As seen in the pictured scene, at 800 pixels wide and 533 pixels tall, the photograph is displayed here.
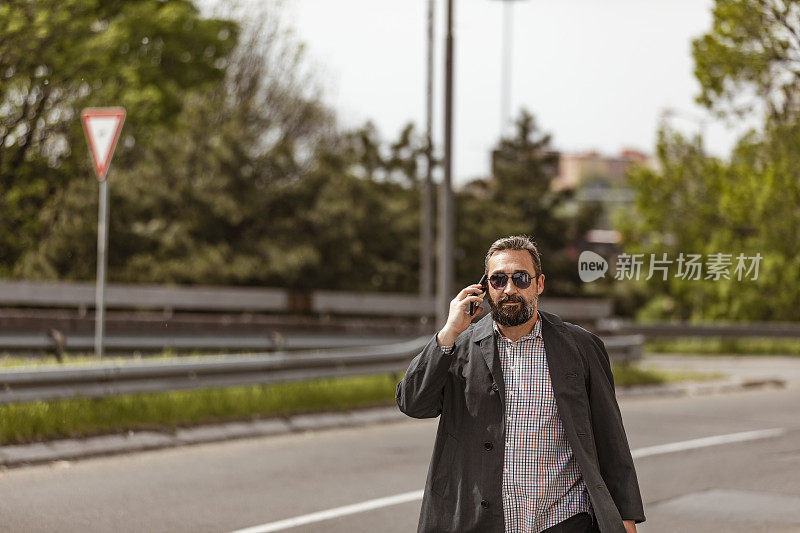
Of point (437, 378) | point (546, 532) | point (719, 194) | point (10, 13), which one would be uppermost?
Result: point (10, 13)

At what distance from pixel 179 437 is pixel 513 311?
8240mm

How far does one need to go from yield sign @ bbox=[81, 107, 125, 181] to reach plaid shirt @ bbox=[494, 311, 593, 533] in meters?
9.36

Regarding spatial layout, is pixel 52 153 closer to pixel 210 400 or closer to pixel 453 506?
pixel 210 400

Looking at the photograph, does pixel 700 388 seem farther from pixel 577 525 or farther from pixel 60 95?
pixel 577 525

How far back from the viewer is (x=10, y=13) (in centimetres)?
1720

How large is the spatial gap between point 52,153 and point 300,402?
9011 millimetres

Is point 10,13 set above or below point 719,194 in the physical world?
above

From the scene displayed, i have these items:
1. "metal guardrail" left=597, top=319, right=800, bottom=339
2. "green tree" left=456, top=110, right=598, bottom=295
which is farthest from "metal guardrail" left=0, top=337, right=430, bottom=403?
"green tree" left=456, top=110, right=598, bottom=295

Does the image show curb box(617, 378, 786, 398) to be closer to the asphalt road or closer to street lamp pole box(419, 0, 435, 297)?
the asphalt road

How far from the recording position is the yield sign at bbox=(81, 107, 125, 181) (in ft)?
42.1

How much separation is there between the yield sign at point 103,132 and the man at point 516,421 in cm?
926

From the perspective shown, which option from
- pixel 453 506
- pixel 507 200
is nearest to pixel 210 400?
pixel 453 506

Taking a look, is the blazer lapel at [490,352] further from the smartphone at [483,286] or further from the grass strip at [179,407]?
the grass strip at [179,407]

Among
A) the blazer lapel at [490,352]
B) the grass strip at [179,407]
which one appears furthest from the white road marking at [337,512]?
the blazer lapel at [490,352]
